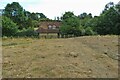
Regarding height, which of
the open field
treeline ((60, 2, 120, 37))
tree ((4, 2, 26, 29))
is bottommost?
the open field

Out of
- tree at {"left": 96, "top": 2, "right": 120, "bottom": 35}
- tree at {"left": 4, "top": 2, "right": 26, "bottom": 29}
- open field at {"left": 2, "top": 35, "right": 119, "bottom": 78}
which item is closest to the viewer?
open field at {"left": 2, "top": 35, "right": 119, "bottom": 78}

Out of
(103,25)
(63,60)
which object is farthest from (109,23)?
(63,60)

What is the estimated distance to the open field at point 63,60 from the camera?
6156 millimetres

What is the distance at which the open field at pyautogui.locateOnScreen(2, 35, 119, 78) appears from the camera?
20.2ft

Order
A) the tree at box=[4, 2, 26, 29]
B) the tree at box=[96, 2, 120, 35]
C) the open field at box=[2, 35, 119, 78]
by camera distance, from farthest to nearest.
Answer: the tree at box=[4, 2, 26, 29]
the tree at box=[96, 2, 120, 35]
the open field at box=[2, 35, 119, 78]

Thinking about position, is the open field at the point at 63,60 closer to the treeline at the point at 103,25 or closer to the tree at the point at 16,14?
the treeline at the point at 103,25

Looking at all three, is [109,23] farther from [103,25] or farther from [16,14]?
[16,14]

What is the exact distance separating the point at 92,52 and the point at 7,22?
18.8 metres

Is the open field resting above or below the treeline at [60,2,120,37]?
below

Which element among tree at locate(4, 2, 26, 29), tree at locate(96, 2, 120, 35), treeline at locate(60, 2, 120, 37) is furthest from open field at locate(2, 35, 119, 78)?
tree at locate(4, 2, 26, 29)

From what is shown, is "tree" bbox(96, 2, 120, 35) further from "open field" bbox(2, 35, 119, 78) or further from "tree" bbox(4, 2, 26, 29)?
"tree" bbox(4, 2, 26, 29)

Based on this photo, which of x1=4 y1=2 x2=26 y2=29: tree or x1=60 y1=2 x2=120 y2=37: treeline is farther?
x1=4 y1=2 x2=26 y2=29: tree

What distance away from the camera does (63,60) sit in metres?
6.79

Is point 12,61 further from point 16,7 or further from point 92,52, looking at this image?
point 16,7
